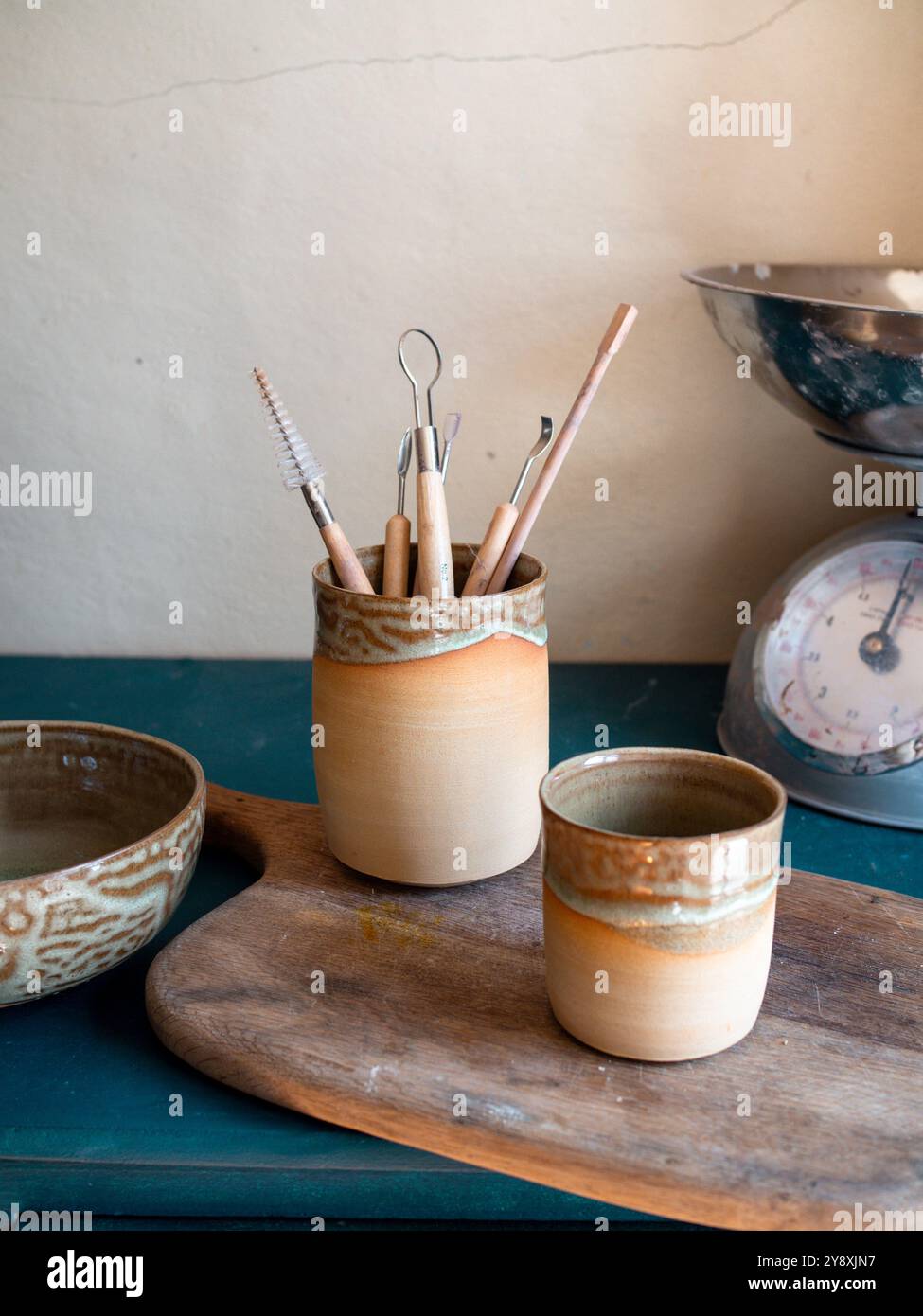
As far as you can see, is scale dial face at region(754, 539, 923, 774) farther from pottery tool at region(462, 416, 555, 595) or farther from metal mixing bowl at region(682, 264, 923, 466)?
pottery tool at region(462, 416, 555, 595)

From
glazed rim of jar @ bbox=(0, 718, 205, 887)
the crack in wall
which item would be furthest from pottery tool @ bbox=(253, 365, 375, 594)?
the crack in wall

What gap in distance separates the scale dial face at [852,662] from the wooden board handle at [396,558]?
0.28 m

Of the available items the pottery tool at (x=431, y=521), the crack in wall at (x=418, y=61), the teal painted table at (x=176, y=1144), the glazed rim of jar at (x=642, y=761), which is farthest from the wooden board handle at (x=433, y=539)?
the crack in wall at (x=418, y=61)

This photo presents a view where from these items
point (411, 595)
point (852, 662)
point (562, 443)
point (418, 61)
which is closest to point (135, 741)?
point (411, 595)

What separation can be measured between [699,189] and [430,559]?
19.8 inches

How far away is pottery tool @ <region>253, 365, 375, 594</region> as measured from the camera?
26.1 inches

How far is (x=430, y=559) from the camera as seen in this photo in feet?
2.25

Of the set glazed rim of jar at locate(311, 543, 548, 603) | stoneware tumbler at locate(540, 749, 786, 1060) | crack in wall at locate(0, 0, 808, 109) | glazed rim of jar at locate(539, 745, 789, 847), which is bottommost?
stoneware tumbler at locate(540, 749, 786, 1060)

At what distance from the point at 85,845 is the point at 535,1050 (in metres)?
0.30

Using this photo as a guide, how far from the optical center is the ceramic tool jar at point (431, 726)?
0.66m

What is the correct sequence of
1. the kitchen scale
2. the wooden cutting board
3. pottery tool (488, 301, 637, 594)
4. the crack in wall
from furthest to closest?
the crack in wall < the kitchen scale < pottery tool (488, 301, 637, 594) < the wooden cutting board

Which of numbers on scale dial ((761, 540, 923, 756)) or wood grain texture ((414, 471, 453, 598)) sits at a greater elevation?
wood grain texture ((414, 471, 453, 598))

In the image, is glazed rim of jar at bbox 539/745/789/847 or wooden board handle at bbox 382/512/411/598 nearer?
glazed rim of jar at bbox 539/745/789/847

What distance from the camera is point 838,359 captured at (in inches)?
29.1
